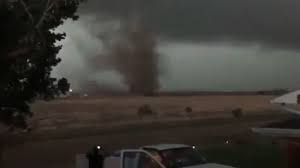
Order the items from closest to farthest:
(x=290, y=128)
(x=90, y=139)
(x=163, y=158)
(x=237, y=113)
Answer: (x=163, y=158) < (x=290, y=128) < (x=90, y=139) < (x=237, y=113)

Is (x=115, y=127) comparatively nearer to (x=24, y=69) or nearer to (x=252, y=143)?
(x=252, y=143)

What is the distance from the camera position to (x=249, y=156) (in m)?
37.8

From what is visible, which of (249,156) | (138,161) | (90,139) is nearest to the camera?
(138,161)

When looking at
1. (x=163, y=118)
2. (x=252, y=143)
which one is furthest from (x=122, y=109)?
(x=252, y=143)

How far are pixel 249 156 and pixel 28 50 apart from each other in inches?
781

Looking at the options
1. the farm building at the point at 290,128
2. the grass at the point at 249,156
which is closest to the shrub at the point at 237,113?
the grass at the point at 249,156

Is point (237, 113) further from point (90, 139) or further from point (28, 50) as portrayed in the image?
point (28, 50)

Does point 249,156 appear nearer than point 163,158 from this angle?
No

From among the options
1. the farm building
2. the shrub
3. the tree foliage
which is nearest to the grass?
the farm building

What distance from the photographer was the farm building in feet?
64.6

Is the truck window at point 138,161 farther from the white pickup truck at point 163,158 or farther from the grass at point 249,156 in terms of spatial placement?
the grass at point 249,156

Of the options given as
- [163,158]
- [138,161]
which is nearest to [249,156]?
[138,161]

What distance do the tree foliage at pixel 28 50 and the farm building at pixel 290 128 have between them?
20.5ft

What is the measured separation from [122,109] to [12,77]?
67047mm
